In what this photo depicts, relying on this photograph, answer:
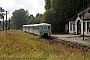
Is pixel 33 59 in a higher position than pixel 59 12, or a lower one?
lower

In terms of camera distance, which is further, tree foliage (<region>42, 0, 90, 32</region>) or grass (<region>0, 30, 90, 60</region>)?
tree foliage (<region>42, 0, 90, 32</region>)

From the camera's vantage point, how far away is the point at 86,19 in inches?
1646

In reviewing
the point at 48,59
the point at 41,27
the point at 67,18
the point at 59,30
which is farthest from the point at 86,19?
the point at 48,59

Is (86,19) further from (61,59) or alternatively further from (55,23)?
(61,59)

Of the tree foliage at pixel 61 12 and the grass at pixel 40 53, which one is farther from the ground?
the tree foliage at pixel 61 12

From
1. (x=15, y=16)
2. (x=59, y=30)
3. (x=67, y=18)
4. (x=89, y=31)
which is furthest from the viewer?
(x=15, y=16)

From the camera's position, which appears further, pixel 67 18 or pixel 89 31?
pixel 67 18

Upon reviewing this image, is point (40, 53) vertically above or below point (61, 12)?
below

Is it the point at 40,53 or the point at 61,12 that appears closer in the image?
the point at 40,53

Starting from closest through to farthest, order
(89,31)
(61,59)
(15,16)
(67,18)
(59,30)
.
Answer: (61,59) → (89,31) → (67,18) → (59,30) → (15,16)

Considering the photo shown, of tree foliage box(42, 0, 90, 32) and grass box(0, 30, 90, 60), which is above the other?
tree foliage box(42, 0, 90, 32)

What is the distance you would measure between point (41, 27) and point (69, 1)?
1736 centimetres

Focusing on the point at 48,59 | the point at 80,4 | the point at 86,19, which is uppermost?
the point at 80,4

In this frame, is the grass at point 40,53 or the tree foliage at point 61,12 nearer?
the grass at point 40,53
